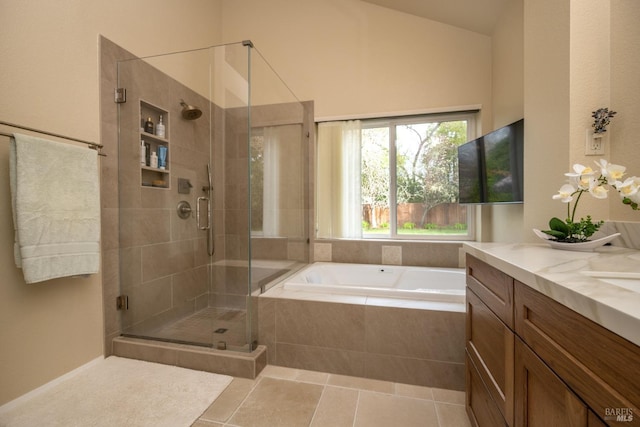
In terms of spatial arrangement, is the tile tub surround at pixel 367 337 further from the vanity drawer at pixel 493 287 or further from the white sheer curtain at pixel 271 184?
the white sheer curtain at pixel 271 184

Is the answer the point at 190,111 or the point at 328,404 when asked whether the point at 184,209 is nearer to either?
the point at 190,111

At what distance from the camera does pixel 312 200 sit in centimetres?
299

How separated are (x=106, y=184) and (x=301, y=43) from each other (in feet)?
7.80

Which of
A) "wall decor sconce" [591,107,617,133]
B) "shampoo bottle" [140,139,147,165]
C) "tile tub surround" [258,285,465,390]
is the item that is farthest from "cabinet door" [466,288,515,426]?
"shampoo bottle" [140,139,147,165]

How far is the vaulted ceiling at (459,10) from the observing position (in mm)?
2303

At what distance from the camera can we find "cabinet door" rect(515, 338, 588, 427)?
23.2 inches

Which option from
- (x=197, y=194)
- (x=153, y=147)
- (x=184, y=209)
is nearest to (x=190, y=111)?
(x=153, y=147)

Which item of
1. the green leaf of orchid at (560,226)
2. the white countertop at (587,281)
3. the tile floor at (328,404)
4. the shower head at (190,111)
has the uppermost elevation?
the shower head at (190,111)

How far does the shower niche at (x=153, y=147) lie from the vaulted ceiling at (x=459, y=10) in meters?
2.36

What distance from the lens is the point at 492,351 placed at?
103cm

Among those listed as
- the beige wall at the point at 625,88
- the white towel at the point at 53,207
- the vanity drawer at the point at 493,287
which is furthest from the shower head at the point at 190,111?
the beige wall at the point at 625,88

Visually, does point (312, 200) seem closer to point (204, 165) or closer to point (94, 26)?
point (204, 165)

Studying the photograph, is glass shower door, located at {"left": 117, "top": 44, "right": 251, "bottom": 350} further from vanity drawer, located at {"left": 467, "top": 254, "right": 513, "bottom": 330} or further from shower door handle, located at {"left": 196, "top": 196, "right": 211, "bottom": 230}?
vanity drawer, located at {"left": 467, "top": 254, "right": 513, "bottom": 330}

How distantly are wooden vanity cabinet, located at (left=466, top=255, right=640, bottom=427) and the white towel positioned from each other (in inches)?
84.9
